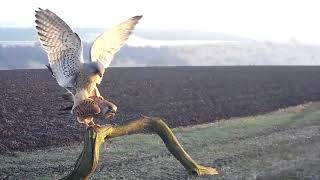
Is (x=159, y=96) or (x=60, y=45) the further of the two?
(x=159, y=96)

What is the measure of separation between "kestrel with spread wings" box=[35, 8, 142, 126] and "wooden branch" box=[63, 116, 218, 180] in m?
0.60

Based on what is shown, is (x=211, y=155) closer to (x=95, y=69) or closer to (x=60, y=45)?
(x=95, y=69)

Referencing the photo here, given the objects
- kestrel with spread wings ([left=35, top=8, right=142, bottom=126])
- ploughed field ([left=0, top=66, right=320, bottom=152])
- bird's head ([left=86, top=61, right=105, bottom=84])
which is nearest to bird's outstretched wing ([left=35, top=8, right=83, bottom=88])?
kestrel with spread wings ([left=35, top=8, right=142, bottom=126])

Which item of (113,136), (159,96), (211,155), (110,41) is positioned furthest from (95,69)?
(159,96)

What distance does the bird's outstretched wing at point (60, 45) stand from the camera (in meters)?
7.90

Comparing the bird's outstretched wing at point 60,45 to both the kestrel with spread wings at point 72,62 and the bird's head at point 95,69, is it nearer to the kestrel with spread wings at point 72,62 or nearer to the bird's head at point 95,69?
the kestrel with spread wings at point 72,62

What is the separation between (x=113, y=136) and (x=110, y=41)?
1816 mm

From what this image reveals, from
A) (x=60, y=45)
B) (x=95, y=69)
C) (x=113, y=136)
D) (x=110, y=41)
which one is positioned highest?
(x=60, y=45)

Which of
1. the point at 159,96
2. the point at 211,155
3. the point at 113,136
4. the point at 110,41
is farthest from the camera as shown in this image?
the point at 159,96

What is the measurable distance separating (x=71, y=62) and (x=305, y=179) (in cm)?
464

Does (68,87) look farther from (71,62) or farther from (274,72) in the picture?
(274,72)

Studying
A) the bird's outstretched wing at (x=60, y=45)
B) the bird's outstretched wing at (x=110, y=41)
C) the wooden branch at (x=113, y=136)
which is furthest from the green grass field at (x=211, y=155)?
the bird's outstretched wing at (x=60, y=45)

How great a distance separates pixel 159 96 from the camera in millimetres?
23891

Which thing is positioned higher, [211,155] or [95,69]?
[95,69]
